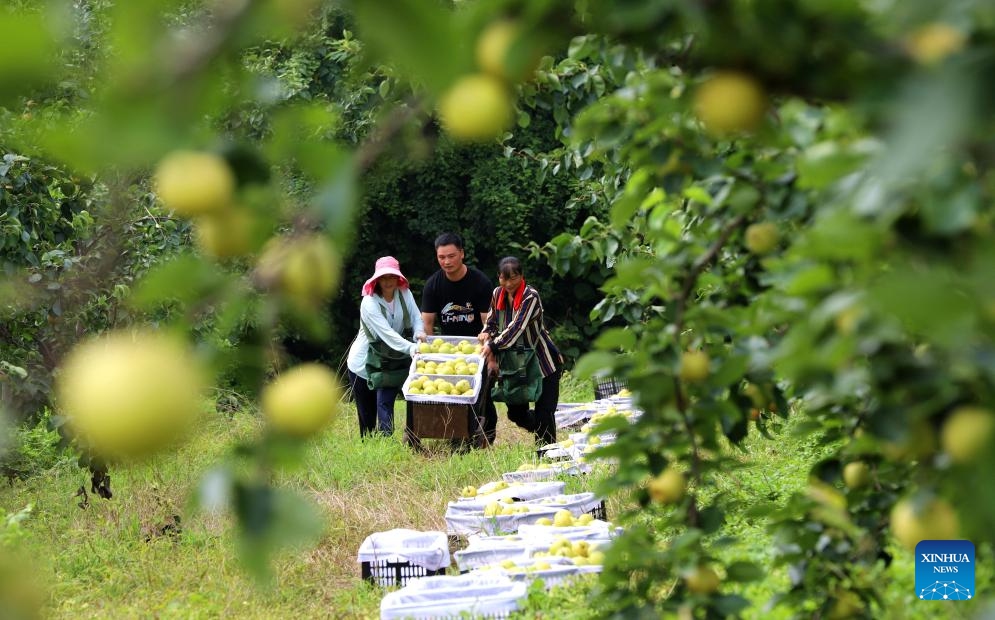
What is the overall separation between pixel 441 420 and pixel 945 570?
4.31m

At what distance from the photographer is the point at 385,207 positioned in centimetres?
1459

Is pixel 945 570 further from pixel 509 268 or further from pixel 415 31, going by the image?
pixel 509 268

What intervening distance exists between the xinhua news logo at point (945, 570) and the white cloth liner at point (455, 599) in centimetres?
126

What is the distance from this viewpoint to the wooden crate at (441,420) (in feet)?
20.1

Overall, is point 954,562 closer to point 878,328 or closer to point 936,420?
point 936,420

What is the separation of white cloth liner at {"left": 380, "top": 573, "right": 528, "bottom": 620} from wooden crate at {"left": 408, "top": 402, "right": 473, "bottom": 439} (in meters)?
2.88

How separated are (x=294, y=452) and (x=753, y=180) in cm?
97

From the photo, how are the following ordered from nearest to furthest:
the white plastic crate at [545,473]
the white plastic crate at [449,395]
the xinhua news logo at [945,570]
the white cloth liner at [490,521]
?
the xinhua news logo at [945,570] → the white cloth liner at [490,521] → the white plastic crate at [545,473] → the white plastic crate at [449,395]

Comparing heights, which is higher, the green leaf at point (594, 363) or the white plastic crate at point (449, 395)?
the green leaf at point (594, 363)

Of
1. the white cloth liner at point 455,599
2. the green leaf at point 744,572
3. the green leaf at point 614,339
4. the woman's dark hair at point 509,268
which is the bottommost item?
the white cloth liner at point 455,599

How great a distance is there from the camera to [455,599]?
3.07 metres

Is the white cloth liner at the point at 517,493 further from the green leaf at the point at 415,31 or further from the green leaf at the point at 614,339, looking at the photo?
the green leaf at the point at 415,31

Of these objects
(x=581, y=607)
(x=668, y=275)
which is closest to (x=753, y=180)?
(x=668, y=275)

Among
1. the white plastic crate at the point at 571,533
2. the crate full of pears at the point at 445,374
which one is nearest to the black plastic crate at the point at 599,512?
the white plastic crate at the point at 571,533
